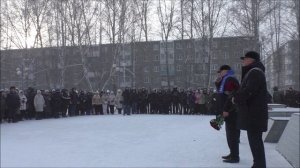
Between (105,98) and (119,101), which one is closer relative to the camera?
(119,101)

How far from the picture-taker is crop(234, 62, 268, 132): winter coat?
225 inches

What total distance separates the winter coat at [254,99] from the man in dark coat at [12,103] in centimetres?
1598

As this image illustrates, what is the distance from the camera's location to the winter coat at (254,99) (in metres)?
5.72

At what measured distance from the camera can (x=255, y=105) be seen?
19.1 feet

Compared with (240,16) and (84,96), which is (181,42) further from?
(84,96)

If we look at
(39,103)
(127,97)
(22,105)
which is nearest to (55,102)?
(39,103)

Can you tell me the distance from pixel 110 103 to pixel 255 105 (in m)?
20.5

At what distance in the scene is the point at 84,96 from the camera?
25.0m

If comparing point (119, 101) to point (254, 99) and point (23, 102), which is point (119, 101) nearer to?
point (23, 102)

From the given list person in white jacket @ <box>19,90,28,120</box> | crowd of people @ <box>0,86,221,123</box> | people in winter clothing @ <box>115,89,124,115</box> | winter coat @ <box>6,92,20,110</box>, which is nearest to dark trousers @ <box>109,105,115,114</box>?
crowd of people @ <box>0,86,221,123</box>

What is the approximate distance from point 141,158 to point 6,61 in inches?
1683

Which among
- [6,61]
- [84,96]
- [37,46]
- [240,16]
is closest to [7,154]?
[84,96]

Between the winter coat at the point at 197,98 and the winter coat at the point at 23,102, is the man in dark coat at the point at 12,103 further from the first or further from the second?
the winter coat at the point at 197,98

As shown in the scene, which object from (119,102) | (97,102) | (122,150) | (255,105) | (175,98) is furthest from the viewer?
(119,102)
